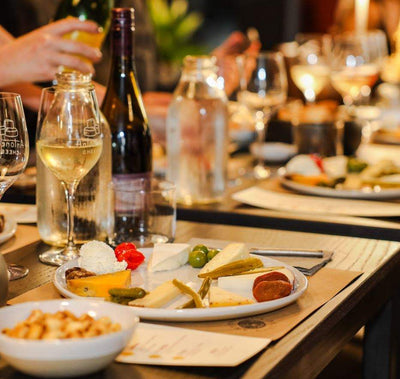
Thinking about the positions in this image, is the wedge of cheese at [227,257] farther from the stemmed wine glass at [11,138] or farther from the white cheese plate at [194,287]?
the stemmed wine glass at [11,138]

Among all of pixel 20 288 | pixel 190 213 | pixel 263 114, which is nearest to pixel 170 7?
pixel 263 114

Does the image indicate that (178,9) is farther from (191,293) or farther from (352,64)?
(191,293)

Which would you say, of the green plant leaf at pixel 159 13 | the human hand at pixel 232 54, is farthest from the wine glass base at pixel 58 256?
the green plant leaf at pixel 159 13

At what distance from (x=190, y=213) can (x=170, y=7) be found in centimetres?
642

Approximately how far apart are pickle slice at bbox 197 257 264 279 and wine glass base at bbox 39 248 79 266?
0.72ft

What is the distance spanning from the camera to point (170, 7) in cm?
770

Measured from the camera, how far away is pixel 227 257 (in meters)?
1.01

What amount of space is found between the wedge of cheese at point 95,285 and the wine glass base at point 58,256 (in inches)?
8.0

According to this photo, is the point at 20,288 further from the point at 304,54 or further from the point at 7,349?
the point at 304,54

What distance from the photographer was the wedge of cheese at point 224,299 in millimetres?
863

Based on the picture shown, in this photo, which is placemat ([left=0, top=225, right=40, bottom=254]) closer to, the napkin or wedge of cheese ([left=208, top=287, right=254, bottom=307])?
the napkin

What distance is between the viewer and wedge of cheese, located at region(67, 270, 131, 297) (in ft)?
2.95

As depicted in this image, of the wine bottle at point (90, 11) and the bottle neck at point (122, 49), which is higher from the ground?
the wine bottle at point (90, 11)

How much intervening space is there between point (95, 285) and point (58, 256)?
0.83 feet
